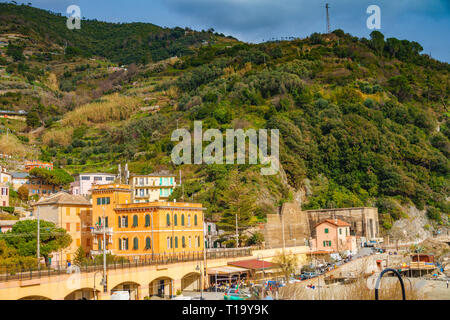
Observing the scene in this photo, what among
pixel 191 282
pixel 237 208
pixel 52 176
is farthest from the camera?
pixel 52 176

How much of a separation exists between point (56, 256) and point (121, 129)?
184ft

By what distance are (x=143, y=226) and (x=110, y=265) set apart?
28.6ft

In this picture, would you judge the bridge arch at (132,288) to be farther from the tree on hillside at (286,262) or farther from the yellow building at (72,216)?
the tree on hillside at (286,262)

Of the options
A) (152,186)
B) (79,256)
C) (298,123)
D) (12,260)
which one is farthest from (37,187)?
(298,123)

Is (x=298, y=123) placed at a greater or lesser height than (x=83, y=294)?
greater

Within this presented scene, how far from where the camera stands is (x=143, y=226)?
127 ft

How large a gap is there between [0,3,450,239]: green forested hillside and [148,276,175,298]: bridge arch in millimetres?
15661

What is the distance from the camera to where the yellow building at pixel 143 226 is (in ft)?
125

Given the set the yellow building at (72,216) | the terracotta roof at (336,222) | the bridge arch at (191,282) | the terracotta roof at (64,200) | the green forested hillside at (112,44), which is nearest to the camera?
the bridge arch at (191,282)

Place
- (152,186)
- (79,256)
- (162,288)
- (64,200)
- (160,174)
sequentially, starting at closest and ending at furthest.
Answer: (162,288)
(79,256)
(64,200)
(152,186)
(160,174)

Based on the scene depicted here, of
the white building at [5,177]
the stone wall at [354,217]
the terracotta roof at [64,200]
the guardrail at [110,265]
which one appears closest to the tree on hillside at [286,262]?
the guardrail at [110,265]

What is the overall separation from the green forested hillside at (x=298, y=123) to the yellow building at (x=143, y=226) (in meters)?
8.66

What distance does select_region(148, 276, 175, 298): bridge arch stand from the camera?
33.8m

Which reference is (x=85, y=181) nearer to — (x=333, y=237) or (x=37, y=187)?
(x=37, y=187)
